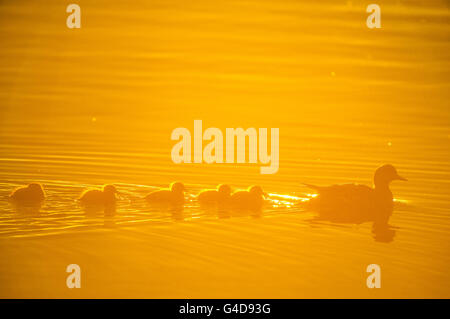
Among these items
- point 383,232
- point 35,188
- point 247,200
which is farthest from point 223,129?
point 383,232

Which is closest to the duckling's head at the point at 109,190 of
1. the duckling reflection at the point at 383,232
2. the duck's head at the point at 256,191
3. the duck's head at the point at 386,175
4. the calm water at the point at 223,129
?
the calm water at the point at 223,129

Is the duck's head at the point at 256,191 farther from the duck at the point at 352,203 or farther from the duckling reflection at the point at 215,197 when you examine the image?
the duck at the point at 352,203

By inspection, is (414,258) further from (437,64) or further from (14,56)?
(14,56)

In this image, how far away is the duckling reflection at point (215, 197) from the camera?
836 cm

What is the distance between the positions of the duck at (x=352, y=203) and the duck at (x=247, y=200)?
1.73 ft

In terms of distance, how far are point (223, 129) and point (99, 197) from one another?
3.96 m

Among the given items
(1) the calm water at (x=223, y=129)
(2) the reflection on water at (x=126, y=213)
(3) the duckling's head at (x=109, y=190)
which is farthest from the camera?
(3) the duckling's head at (x=109, y=190)

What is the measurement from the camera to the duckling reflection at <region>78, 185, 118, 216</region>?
7.97m

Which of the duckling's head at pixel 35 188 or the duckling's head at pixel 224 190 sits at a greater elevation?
the duckling's head at pixel 35 188

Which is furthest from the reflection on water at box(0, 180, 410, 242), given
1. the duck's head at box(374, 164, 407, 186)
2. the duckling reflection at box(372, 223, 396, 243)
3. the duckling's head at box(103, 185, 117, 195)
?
the duck's head at box(374, 164, 407, 186)

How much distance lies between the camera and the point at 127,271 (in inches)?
247

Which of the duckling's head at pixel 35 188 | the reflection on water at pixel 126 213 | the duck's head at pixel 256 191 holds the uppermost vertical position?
the duckling's head at pixel 35 188

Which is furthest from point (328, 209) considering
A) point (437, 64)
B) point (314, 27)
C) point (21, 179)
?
point (314, 27)

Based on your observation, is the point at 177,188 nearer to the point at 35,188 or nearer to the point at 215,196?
the point at 215,196
